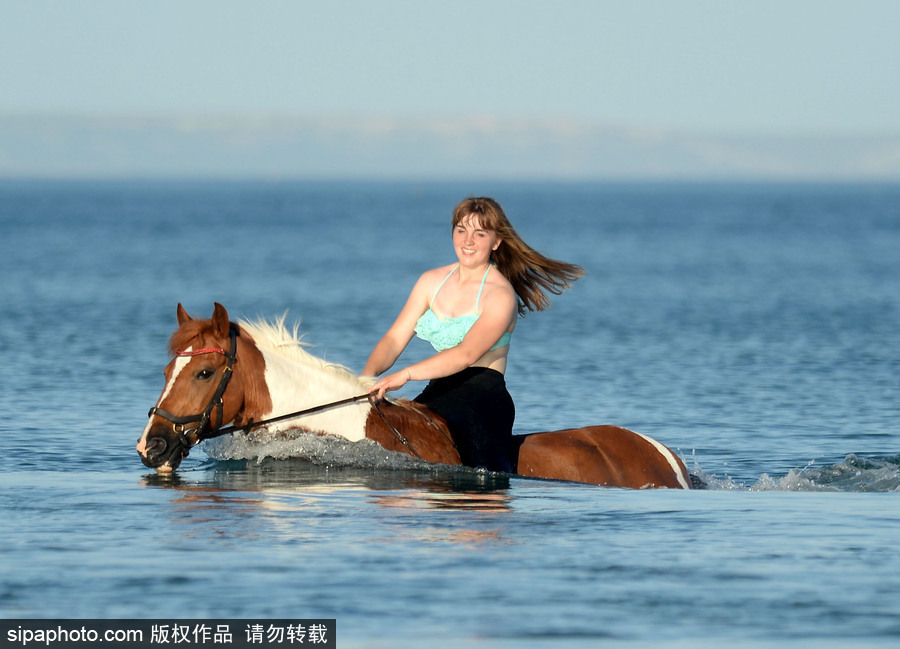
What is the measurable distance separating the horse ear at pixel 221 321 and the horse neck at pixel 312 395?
36cm

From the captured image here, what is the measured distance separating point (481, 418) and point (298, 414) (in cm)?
126

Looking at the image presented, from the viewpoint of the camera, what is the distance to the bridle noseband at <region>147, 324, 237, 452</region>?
8.48 metres

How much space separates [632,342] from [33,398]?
1193 centimetres

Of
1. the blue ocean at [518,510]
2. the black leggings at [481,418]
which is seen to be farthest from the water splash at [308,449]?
the black leggings at [481,418]

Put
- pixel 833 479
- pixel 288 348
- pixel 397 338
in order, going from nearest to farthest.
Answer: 1. pixel 288 348
2. pixel 397 338
3. pixel 833 479

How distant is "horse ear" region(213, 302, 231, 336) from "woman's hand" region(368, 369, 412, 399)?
3.37 feet

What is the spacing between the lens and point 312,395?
29.3ft

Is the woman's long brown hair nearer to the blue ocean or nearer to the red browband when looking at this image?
the blue ocean

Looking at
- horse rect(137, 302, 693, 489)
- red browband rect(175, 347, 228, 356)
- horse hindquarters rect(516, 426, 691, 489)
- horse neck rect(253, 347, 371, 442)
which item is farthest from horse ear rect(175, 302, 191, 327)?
horse hindquarters rect(516, 426, 691, 489)

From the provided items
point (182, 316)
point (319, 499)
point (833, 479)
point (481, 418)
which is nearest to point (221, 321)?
point (182, 316)

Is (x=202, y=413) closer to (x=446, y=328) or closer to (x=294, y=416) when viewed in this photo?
(x=294, y=416)

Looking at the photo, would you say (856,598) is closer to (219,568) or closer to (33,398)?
(219,568)

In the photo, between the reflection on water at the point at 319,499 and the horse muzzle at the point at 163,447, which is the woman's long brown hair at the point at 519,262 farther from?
the horse muzzle at the point at 163,447

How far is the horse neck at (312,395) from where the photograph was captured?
8867 millimetres
